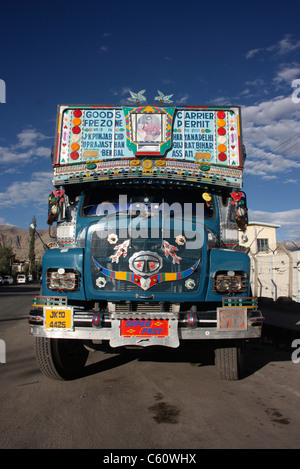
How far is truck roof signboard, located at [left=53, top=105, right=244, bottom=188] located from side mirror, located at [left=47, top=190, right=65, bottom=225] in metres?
0.15

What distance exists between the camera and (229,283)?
4.32 metres

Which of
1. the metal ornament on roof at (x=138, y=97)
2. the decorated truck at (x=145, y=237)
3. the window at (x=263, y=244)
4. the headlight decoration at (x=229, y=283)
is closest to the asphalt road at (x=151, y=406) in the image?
the decorated truck at (x=145, y=237)

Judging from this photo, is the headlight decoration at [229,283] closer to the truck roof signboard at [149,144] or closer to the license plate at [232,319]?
the license plate at [232,319]

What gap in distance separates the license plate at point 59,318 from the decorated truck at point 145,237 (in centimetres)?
Result: 1

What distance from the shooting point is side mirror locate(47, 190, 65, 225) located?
525 cm

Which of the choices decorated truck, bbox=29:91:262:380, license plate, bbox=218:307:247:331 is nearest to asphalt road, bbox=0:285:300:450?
decorated truck, bbox=29:91:262:380

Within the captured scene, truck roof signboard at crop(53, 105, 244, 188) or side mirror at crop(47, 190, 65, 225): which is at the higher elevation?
truck roof signboard at crop(53, 105, 244, 188)

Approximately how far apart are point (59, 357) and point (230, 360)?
208 centimetres

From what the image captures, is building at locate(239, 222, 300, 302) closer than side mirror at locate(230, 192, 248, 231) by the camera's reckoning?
No

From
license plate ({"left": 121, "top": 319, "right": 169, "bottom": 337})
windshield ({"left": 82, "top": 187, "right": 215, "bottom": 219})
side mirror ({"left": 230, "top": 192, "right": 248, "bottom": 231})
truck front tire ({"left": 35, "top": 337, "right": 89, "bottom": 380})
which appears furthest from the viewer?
side mirror ({"left": 230, "top": 192, "right": 248, "bottom": 231})

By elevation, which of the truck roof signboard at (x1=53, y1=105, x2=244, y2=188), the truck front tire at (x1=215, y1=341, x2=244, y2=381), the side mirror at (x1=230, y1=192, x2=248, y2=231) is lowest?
the truck front tire at (x1=215, y1=341, x2=244, y2=381)

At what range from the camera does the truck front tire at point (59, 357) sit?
14.8 feet

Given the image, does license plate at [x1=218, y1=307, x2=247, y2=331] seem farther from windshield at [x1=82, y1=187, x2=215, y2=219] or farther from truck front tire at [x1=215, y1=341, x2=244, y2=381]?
windshield at [x1=82, y1=187, x2=215, y2=219]

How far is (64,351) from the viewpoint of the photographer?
4.77 meters
